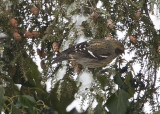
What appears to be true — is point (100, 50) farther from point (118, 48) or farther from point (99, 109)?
point (99, 109)

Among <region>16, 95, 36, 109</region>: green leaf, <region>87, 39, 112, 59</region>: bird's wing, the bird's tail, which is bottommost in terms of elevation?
<region>16, 95, 36, 109</region>: green leaf

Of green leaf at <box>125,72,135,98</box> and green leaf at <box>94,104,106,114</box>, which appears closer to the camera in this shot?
green leaf at <box>94,104,106,114</box>

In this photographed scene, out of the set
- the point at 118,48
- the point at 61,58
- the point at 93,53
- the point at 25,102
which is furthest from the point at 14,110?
the point at 93,53

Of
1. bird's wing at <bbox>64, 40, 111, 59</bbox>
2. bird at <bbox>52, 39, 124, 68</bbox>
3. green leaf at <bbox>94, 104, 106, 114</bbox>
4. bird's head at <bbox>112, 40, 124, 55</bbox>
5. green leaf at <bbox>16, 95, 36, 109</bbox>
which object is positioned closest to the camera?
green leaf at <bbox>94, 104, 106, 114</bbox>

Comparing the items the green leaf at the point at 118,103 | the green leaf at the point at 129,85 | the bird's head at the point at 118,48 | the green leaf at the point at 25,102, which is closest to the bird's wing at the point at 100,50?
the bird's head at the point at 118,48

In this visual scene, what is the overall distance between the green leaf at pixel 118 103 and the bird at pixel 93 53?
0.87ft

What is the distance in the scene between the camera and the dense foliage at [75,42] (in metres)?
2.37

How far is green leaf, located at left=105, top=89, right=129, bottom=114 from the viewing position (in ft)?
8.04

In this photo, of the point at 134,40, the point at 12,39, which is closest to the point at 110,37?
the point at 134,40

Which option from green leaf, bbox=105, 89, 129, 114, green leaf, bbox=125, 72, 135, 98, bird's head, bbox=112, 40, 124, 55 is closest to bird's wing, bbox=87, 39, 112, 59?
bird's head, bbox=112, 40, 124, 55

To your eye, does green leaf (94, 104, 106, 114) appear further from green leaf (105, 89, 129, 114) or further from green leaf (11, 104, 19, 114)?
green leaf (11, 104, 19, 114)

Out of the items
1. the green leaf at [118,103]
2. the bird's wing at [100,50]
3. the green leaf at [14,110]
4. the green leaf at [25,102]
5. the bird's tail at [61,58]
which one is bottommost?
the green leaf at [118,103]

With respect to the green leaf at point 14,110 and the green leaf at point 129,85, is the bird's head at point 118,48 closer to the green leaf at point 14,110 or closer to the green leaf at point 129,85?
the green leaf at point 129,85

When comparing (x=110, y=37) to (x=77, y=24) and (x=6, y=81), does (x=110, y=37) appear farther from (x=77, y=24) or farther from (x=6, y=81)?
(x=6, y=81)
